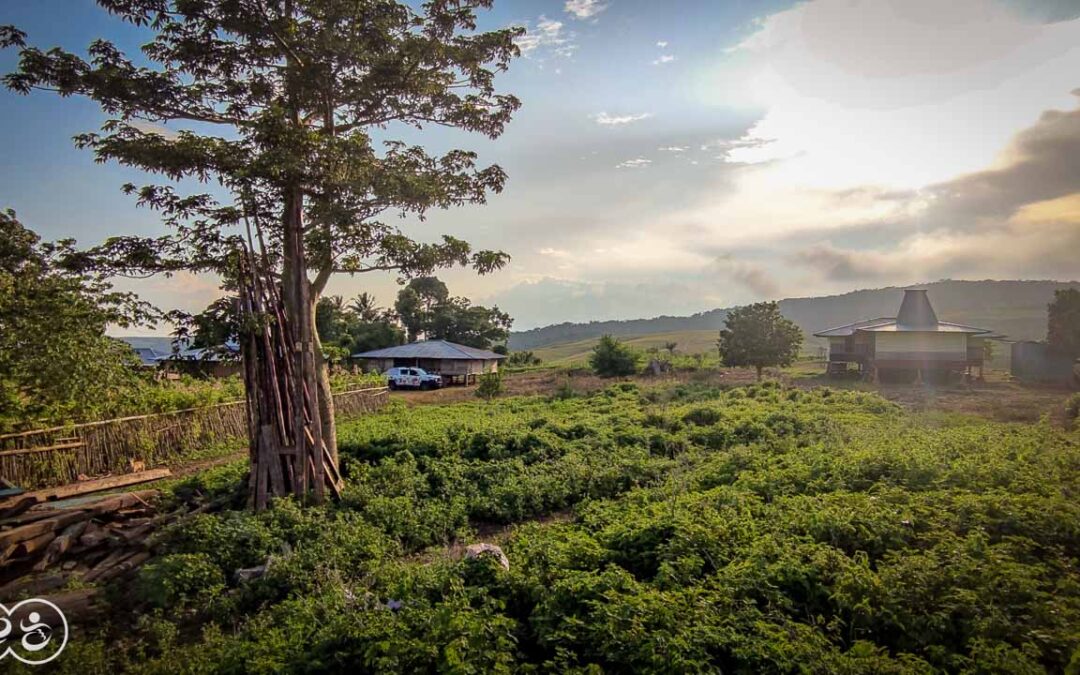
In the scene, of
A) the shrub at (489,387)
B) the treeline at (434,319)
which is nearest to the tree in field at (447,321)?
the treeline at (434,319)

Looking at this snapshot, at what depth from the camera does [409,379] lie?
119 feet

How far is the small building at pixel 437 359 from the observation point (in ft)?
129

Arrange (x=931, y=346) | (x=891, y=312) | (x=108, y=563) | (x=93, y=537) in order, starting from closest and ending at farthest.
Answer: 1. (x=108, y=563)
2. (x=93, y=537)
3. (x=931, y=346)
4. (x=891, y=312)

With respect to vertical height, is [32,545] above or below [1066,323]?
below

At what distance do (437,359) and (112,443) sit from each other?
26950 mm

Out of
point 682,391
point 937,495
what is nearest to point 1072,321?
point 682,391

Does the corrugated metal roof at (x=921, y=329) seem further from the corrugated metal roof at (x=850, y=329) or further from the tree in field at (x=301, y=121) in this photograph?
the tree in field at (x=301, y=121)

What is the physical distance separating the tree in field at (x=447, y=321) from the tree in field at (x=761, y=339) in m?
27.0

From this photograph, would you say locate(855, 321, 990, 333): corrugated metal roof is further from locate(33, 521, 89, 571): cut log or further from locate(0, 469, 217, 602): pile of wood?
locate(33, 521, 89, 571): cut log

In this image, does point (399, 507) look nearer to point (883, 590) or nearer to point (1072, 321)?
point (883, 590)

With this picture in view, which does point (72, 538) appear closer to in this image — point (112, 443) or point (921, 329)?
point (112, 443)

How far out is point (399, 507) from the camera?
27.6ft

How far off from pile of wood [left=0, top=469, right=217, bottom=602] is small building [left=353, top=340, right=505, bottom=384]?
29.7 m

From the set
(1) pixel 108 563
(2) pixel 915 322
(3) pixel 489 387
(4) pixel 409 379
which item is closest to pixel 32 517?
(1) pixel 108 563
